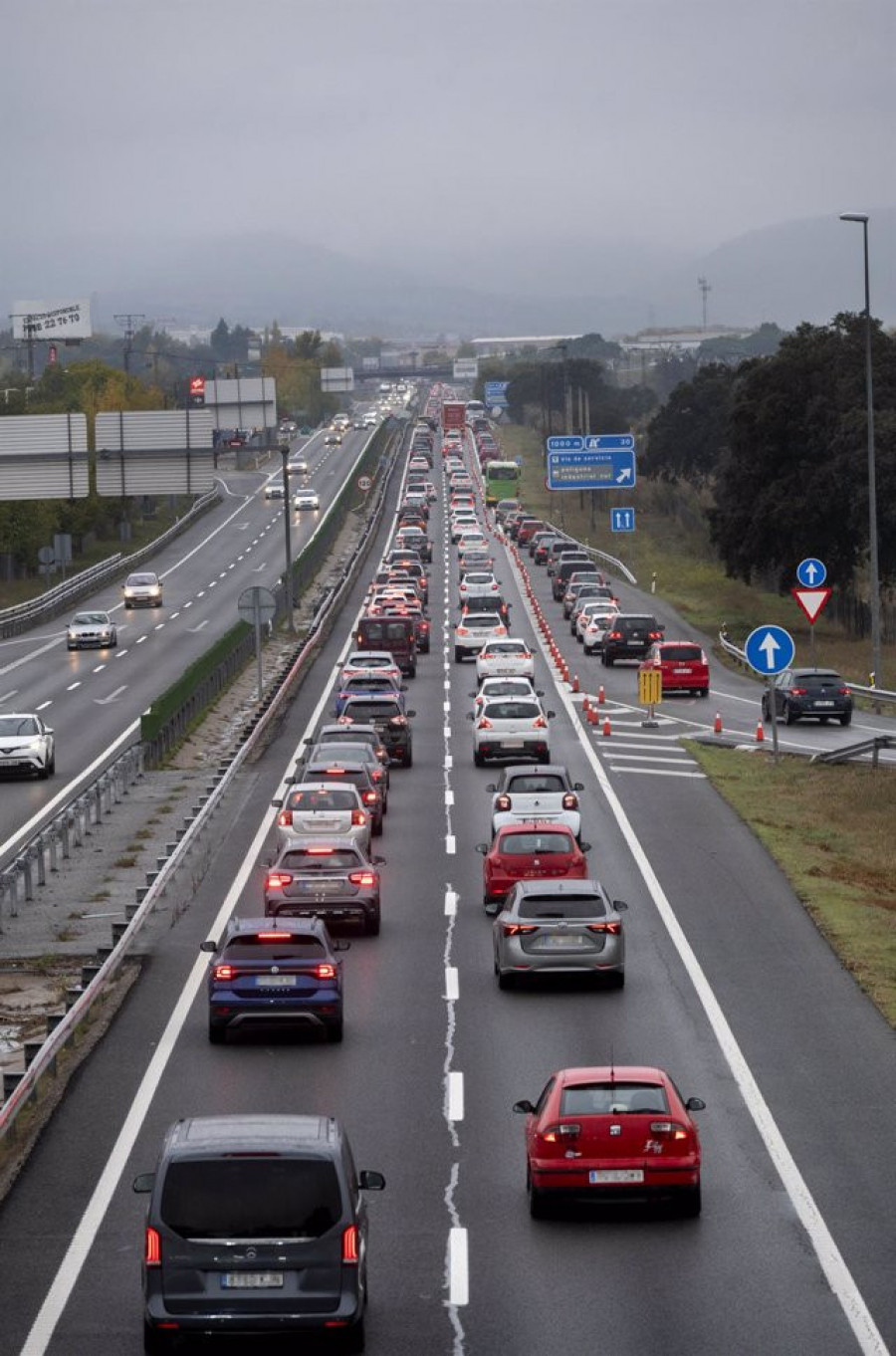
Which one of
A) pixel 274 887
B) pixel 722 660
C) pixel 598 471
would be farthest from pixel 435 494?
pixel 274 887

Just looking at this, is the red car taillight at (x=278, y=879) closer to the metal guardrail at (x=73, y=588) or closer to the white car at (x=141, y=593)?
the metal guardrail at (x=73, y=588)

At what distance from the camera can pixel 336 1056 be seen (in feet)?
79.0

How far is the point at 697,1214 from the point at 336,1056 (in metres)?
6.91

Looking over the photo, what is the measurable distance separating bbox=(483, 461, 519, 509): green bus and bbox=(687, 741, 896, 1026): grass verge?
9856 centimetres

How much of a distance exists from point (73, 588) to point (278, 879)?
7319 centimetres

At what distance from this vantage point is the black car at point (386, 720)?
4891cm

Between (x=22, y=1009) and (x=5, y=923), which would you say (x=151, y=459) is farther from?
(x=22, y=1009)

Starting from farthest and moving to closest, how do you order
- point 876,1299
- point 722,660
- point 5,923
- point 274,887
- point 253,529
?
point 253,529 → point 722,660 → point 5,923 → point 274,887 → point 876,1299

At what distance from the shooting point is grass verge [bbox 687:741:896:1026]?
1172 inches

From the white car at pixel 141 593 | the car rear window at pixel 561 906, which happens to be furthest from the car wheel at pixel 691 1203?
the white car at pixel 141 593

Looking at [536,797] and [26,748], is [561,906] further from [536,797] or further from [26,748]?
[26,748]

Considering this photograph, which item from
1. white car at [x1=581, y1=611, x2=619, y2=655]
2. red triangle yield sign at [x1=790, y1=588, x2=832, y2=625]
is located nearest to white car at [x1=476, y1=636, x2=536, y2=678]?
white car at [x1=581, y1=611, x2=619, y2=655]

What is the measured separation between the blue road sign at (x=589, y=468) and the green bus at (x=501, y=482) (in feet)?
129

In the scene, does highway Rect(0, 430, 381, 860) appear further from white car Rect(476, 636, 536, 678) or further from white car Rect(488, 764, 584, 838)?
white car Rect(476, 636, 536, 678)
